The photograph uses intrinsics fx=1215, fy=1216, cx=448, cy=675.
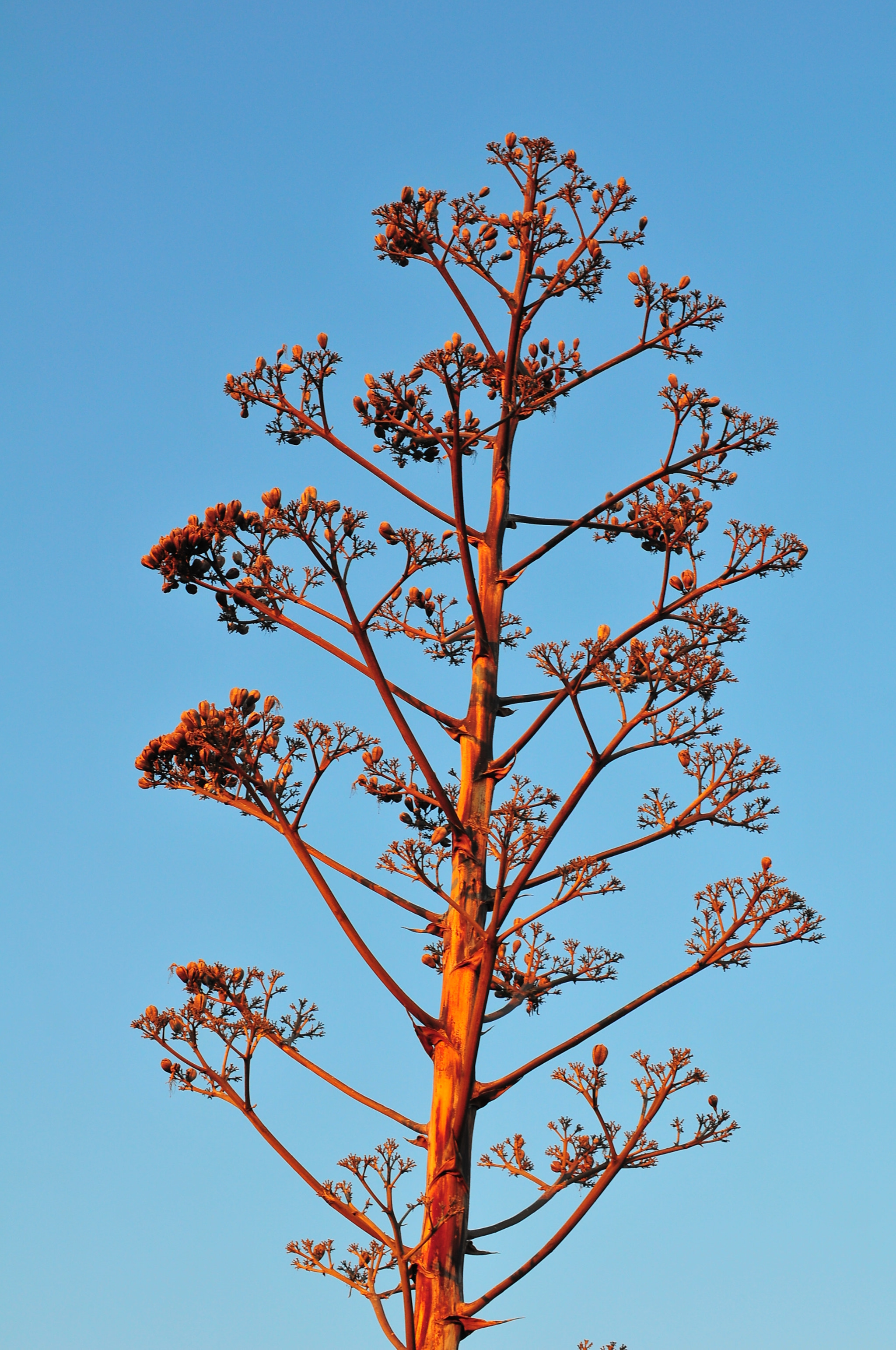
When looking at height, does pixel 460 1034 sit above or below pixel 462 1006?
below

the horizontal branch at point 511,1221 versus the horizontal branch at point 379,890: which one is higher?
the horizontal branch at point 379,890

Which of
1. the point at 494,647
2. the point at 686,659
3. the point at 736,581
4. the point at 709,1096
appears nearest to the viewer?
the point at 709,1096

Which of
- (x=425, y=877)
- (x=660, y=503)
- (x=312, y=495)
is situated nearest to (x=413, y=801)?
(x=425, y=877)

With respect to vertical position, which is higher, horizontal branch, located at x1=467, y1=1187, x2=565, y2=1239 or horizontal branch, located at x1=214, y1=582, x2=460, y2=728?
horizontal branch, located at x1=214, y1=582, x2=460, y2=728

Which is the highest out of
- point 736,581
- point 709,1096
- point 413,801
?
point 736,581

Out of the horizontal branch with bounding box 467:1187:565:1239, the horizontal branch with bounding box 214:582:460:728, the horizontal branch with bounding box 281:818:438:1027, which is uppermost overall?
the horizontal branch with bounding box 214:582:460:728

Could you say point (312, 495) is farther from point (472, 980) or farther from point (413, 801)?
point (472, 980)

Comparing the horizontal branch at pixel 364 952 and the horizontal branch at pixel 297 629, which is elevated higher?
the horizontal branch at pixel 297 629

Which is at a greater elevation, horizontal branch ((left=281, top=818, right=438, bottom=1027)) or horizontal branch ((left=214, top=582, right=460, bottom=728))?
horizontal branch ((left=214, top=582, right=460, bottom=728))

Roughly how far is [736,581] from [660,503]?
2.08ft

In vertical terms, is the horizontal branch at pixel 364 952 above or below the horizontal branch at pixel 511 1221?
above

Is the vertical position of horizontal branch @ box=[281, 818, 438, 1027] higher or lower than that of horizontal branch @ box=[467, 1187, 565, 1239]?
higher

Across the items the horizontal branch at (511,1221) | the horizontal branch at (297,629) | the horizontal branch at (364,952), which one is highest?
the horizontal branch at (297,629)

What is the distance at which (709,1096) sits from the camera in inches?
230
